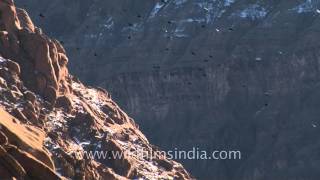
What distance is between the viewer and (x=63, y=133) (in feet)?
563

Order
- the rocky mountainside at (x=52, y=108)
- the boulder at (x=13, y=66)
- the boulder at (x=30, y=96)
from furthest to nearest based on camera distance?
the boulder at (x=13, y=66), the boulder at (x=30, y=96), the rocky mountainside at (x=52, y=108)

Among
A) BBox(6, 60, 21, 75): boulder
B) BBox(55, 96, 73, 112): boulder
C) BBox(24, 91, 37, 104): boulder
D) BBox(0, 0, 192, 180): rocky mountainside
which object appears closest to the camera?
BBox(0, 0, 192, 180): rocky mountainside

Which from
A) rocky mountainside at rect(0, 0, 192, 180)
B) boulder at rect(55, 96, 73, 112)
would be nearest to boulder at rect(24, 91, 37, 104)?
rocky mountainside at rect(0, 0, 192, 180)

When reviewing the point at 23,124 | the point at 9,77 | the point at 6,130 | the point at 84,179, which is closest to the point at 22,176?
the point at 6,130

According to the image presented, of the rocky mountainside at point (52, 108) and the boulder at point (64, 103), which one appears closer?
the rocky mountainside at point (52, 108)

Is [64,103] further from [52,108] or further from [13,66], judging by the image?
[13,66]

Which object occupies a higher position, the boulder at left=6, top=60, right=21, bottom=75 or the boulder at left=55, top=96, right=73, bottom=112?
the boulder at left=6, top=60, right=21, bottom=75

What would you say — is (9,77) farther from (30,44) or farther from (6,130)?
(6,130)

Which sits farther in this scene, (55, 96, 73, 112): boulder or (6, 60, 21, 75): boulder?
(55, 96, 73, 112): boulder

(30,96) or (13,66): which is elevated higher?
(13,66)

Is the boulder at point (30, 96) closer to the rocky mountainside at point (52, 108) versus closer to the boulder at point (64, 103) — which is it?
the rocky mountainside at point (52, 108)

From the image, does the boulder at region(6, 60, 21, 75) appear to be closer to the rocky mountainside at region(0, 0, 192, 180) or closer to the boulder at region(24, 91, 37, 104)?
the rocky mountainside at region(0, 0, 192, 180)

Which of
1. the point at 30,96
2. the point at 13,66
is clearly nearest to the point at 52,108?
the point at 13,66

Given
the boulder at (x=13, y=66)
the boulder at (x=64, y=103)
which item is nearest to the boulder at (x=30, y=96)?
the boulder at (x=13, y=66)
